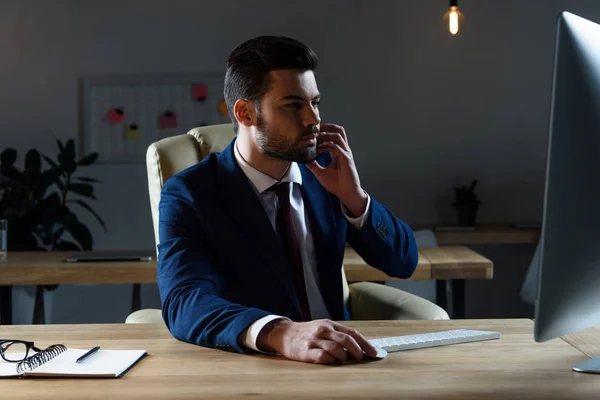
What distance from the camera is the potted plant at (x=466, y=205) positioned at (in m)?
4.45

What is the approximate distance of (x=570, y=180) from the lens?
941 mm

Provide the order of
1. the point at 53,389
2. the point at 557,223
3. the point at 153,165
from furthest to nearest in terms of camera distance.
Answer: the point at 153,165 < the point at 53,389 < the point at 557,223

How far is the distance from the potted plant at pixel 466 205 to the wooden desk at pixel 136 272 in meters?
1.29

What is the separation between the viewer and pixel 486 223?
472cm

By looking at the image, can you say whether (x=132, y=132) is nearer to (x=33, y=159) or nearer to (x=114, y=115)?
(x=114, y=115)

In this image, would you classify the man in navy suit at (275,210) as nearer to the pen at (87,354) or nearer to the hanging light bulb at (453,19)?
the pen at (87,354)

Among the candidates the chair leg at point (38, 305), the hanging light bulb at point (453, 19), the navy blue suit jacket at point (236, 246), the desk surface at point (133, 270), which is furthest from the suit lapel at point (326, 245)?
the hanging light bulb at point (453, 19)

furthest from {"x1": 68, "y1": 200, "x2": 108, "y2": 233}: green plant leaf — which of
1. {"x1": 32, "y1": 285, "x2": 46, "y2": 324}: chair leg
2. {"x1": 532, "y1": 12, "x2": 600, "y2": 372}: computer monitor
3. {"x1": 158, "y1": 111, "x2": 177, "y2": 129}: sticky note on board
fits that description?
{"x1": 532, "y1": 12, "x2": 600, "y2": 372}: computer monitor

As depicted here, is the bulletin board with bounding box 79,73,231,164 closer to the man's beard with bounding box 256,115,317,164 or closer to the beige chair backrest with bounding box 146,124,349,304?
the beige chair backrest with bounding box 146,124,349,304

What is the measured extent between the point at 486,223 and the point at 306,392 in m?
3.83

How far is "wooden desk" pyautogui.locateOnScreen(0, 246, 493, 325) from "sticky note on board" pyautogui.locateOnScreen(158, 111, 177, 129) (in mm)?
1645

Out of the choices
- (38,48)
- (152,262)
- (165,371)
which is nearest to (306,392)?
(165,371)

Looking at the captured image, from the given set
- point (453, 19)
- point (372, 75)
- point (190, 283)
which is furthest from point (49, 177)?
point (190, 283)

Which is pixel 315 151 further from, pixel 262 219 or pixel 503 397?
pixel 503 397
